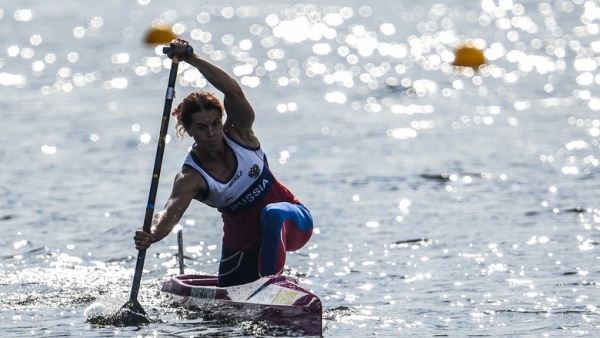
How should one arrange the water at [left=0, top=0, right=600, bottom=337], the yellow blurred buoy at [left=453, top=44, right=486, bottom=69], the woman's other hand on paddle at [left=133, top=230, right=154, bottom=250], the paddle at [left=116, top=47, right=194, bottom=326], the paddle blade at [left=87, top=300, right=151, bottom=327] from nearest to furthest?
1. the woman's other hand on paddle at [left=133, top=230, right=154, bottom=250]
2. the paddle at [left=116, top=47, right=194, bottom=326]
3. the paddle blade at [left=87, top=300, right=151, bottom=327]
4. the water at [left=0, top=0, right=600, bottom=337]
5. the yellow blurred buoy at [left=453, top=44, right=486, bottom=69]

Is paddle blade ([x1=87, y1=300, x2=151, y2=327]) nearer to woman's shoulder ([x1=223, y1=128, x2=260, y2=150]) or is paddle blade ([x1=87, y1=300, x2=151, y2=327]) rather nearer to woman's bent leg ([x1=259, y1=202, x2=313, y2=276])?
woman's bent leg ([x1=259, y1=202, x2=313, y2=276])

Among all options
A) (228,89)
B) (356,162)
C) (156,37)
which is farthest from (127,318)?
(156,37)

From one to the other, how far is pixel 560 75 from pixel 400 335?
16710 mm

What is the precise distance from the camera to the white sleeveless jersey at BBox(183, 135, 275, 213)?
10281 mm

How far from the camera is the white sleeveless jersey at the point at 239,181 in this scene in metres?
10.3

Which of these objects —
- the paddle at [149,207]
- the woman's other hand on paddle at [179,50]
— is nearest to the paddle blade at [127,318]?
the paddle at [149,207]

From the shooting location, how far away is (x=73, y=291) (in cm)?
1213

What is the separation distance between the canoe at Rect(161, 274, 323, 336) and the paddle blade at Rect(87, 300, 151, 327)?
1.61ft

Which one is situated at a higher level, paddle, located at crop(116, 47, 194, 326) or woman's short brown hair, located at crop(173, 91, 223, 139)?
woman's short brown hair, located at crop(173, 91, 223, 139)

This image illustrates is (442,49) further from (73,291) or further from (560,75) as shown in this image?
(73,291)

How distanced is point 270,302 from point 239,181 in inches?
39.7

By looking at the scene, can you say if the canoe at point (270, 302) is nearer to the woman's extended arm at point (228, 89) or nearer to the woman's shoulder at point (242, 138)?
the woman's shoulder at point (242, 138)

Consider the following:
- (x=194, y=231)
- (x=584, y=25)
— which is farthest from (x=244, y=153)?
(x=584, y=25)

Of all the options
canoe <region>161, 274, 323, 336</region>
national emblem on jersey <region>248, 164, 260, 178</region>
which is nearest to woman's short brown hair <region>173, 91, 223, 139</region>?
national emblem on jersey <region>248, 164, 260, 178</region>
